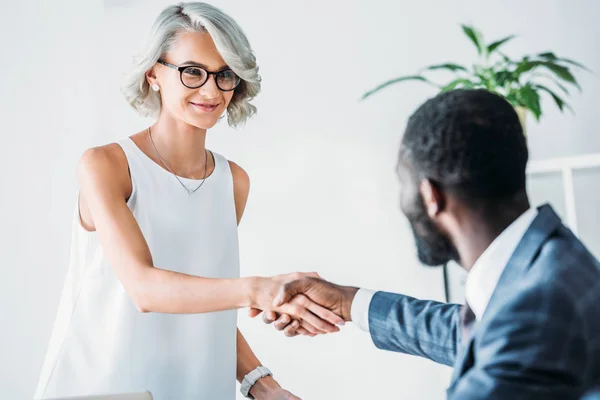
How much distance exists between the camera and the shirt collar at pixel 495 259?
3.19ft

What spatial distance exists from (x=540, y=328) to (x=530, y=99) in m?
1.72

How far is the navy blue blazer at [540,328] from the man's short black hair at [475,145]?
3.0 inches

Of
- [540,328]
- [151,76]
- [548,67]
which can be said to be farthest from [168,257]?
[548,67]

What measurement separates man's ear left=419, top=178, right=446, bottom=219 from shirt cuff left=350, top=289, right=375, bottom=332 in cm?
46

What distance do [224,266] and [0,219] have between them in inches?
59.5

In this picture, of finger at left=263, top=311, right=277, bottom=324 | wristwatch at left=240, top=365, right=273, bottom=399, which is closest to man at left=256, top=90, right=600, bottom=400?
finger at left=263, top=311, right=277, bottom=324

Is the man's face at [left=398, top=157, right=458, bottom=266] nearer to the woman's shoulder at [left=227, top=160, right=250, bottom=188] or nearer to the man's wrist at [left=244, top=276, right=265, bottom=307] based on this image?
the man's wrist at [left=244, top=276, right=265, bottom=307]

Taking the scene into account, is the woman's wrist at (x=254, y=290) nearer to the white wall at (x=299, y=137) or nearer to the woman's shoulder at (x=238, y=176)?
the woman's shoulder at (x=238, y=176)

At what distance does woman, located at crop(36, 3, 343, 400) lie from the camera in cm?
150

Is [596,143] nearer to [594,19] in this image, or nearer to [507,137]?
[594,19]

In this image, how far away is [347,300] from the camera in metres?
1.53

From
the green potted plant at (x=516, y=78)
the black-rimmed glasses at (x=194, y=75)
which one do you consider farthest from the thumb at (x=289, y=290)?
the green potted plant at (x=516, y=78)

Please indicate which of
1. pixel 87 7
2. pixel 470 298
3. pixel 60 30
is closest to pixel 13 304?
pixel 60 30

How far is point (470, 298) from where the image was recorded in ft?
3.42
